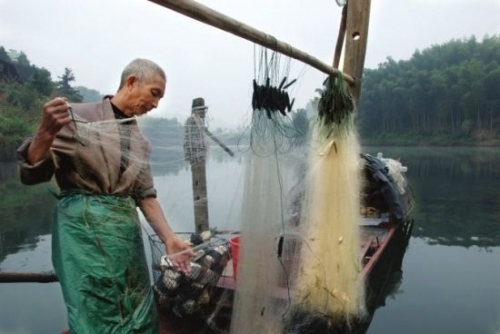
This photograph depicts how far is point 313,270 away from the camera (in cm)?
351

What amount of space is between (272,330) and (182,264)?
1.41 m

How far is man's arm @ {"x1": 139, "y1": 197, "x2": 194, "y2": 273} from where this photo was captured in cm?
192

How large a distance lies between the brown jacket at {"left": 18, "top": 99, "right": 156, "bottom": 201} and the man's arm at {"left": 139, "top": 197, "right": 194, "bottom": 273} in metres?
0.15

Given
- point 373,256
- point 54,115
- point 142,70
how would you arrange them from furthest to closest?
point 373,256
point 142,70
point 54,115

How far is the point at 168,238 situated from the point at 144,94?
2.51ft

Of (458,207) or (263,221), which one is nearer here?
(263,221)

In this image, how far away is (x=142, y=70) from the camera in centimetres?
183

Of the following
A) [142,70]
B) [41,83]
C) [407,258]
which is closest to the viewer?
[142,70]

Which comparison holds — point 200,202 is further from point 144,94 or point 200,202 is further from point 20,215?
point 20,215

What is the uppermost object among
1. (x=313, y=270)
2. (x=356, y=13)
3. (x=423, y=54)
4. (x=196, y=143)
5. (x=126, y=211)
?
(x=423, y=54)

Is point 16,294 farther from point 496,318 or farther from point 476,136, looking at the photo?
point 476,136

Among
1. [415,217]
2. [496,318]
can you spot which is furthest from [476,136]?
[496,318]

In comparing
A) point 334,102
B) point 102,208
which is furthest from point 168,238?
point 334,102

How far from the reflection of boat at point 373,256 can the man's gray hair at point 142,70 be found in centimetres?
215
